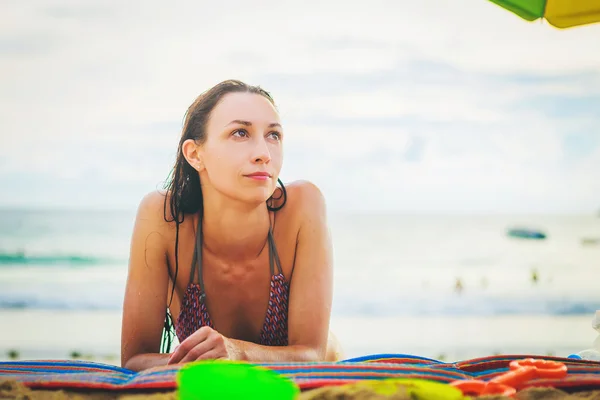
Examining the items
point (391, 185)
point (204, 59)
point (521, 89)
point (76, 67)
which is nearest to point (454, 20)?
point (521, 89)

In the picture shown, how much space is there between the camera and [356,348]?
6969 millimetres

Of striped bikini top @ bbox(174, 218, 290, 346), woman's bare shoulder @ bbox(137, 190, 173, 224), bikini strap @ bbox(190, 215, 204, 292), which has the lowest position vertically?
striped bikini top @ bbox(174, 218, 290, 346)

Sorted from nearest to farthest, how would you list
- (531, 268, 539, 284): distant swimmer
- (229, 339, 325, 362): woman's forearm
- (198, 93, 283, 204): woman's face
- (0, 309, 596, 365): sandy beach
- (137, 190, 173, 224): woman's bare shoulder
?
(229, 339, 325, 362): woman's forearm
(198, 93, 283, 204): woman's face
(137, 190, 173, 224): woman's bare shoulder
(0, 309, 596, 365): sandy beach
(531, 268, 539, 284): distant swimmer

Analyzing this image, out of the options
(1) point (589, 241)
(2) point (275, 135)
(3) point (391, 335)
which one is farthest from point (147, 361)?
(1) point (589, 241)

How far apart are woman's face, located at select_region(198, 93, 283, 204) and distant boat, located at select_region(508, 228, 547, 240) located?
15.6 m

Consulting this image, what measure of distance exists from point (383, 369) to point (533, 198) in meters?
17.9

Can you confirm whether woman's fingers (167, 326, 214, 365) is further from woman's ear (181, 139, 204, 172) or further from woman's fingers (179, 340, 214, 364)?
woman's ear (181, 139, 204, 172)

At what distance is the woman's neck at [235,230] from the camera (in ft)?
8.09

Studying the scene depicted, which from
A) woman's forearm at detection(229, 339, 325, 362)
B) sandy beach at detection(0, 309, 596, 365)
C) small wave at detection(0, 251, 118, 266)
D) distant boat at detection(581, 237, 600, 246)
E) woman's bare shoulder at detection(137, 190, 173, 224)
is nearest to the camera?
woman's forearm at detection(229, 339, 325, 362)

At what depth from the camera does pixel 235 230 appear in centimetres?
250

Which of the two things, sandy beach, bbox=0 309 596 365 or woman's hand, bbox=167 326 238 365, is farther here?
sandy beach, bbox=0 309 596 365

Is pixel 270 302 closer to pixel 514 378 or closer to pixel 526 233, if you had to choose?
pixel 514 378

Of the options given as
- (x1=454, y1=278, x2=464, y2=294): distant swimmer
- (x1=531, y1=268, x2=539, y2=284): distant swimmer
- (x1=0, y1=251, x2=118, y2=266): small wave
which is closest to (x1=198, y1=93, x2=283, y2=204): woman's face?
(x1=454, y1=278, x2=464, y2=294): distant swimmer

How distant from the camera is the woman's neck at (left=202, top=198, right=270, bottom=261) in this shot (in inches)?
97.1
